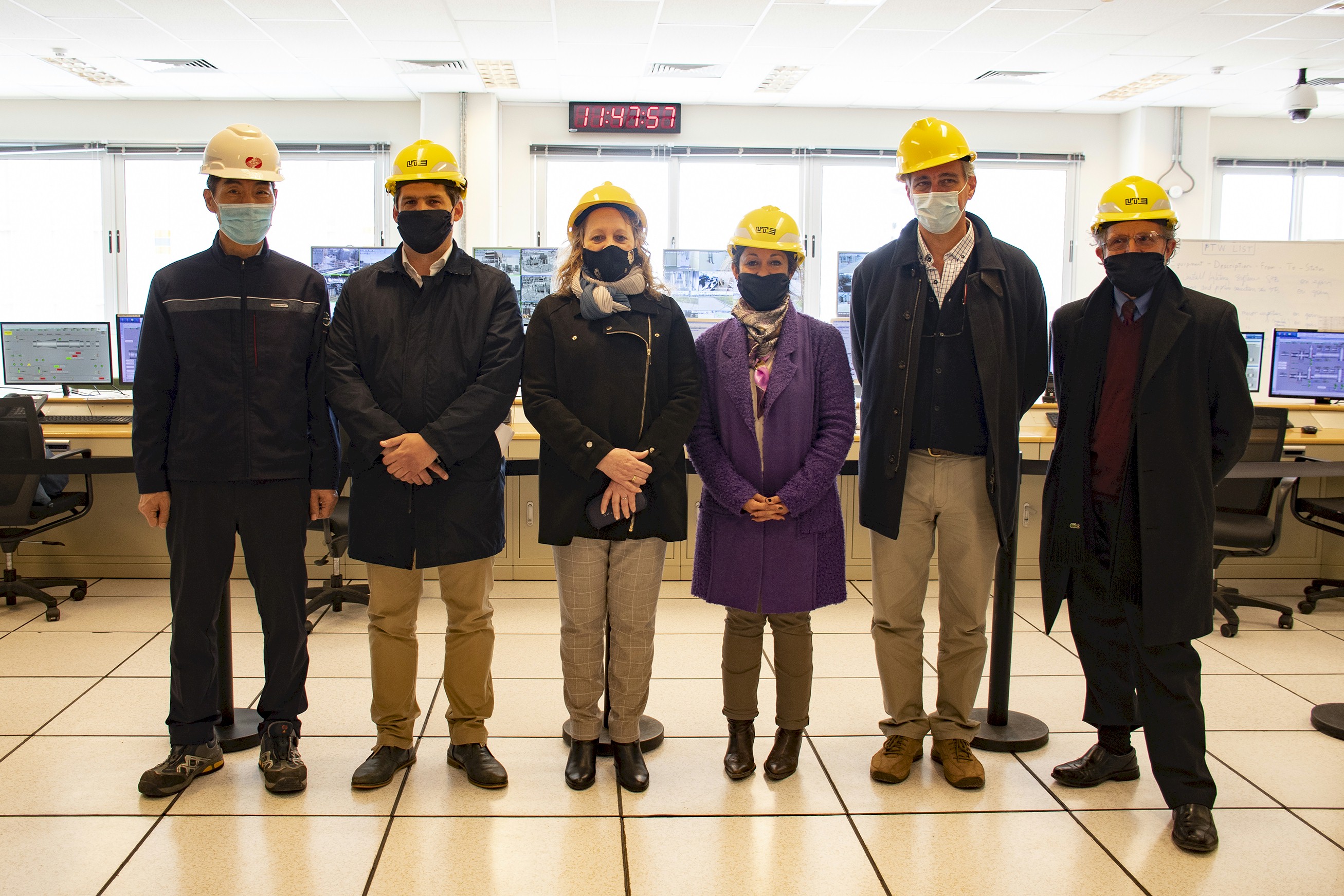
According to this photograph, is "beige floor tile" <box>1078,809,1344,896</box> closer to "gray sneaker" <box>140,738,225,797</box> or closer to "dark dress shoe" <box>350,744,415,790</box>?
"dark dress shoe" <box>350,744,415,790</box>

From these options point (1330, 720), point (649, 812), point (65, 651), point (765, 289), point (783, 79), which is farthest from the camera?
point (783, 79)

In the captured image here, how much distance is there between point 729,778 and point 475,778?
666 mm

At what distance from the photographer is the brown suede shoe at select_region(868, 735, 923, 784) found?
238cm

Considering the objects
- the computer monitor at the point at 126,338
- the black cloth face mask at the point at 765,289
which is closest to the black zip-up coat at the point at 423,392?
the black cloth face mask at the point at 765,289

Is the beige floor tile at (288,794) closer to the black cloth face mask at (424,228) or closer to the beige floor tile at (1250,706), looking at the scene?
→ the black cloth face mask at (424,228)

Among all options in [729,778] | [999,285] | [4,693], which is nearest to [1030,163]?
[999,285]

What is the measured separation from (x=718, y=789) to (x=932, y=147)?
5.66 ft

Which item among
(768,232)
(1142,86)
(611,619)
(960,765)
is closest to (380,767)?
(611,619)

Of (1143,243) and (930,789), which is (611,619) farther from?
(1143,243)

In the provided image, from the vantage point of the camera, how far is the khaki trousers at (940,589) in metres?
2.32

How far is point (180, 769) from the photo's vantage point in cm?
231

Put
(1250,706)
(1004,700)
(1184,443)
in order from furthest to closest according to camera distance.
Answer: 1. (1250,706)
2. (1004,700)
3. (1184,443)

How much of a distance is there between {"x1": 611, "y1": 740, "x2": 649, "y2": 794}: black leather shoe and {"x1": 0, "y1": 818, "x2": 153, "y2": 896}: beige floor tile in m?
1.12

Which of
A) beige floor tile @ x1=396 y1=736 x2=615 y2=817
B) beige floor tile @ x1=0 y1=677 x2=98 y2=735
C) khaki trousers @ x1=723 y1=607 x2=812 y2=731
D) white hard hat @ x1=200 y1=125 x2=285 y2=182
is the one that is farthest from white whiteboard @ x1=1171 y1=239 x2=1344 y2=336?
beige floor tile @ x1=0 y1=677 x2=98 y2=735
